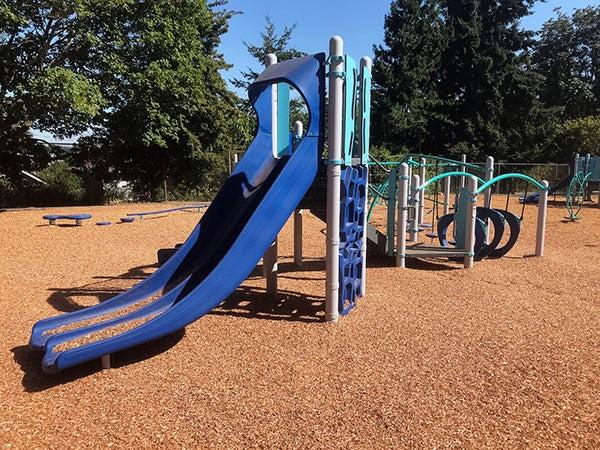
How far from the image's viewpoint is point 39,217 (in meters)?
11.9

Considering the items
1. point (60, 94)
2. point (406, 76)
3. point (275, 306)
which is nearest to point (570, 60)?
point (406, 76)

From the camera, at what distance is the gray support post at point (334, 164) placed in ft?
13.5

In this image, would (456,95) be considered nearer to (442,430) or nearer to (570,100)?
(570,100)

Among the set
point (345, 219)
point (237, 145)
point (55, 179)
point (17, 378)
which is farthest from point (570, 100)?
point (17, 378)

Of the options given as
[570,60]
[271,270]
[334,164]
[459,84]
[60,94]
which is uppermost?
[570,60]

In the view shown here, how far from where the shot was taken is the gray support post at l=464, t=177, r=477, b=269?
6664 mm

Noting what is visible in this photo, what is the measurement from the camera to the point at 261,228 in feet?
12.7

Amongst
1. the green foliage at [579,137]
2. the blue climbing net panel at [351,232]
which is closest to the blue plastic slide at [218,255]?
the blue climbing net panel at [351,232]

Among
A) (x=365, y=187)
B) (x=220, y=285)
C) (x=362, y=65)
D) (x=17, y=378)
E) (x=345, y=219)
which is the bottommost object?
(x=17, y=378)

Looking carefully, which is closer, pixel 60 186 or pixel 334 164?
pixel 334 164

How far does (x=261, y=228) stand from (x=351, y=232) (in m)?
1.22

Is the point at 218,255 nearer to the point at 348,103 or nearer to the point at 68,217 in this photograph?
the point at 348,103

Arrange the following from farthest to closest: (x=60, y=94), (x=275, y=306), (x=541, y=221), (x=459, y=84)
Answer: (x=459, y=84) → (x=60, y=94) → (x=541, y=221) → (x=275, y=306)

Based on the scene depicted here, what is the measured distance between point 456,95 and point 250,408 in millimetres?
33729
